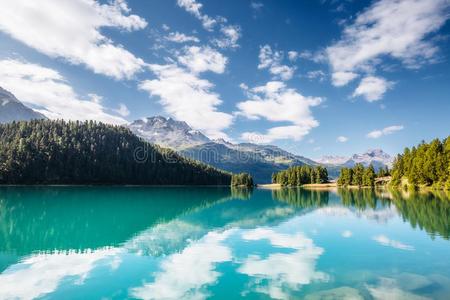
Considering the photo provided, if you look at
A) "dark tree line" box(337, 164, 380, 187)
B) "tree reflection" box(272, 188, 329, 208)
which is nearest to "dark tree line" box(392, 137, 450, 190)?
"tree reflection" box(272, 188, 329, 208)

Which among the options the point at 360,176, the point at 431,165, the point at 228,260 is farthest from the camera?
the point at 360,176

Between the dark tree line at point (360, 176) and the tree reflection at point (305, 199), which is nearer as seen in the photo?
the tree reflection at point (305, 199)

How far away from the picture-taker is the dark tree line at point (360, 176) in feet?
564

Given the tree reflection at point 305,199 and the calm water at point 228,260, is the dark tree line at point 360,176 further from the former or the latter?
the calm water at point 228,260

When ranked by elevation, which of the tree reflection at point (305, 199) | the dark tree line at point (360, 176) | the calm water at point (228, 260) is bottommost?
the calm water at point (228, 260)

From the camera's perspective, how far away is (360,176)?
595 feet

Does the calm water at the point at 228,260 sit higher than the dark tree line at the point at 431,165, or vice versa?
the dark tree line at the point at 431,165

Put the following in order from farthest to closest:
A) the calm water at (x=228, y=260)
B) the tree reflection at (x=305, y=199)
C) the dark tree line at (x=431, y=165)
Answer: the dark tree line at (x=431, y=165), the tree reflection at (x=305, y=199), the calm water at (x=228, y=260)

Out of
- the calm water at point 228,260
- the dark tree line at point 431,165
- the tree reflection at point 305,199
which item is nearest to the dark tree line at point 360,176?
the dark tree line at point 431,165

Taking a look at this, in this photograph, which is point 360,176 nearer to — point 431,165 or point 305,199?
point 431,165

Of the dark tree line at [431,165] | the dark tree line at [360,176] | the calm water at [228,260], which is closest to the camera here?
the calm water at [228,260]

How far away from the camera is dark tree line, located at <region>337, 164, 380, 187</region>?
17200 centimetres

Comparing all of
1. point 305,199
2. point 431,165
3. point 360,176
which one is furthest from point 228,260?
point 360,176

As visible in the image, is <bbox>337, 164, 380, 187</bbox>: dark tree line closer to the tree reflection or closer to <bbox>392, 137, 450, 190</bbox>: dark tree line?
<bbox>392, 137, 450, 190</bbox>: dark tree line
